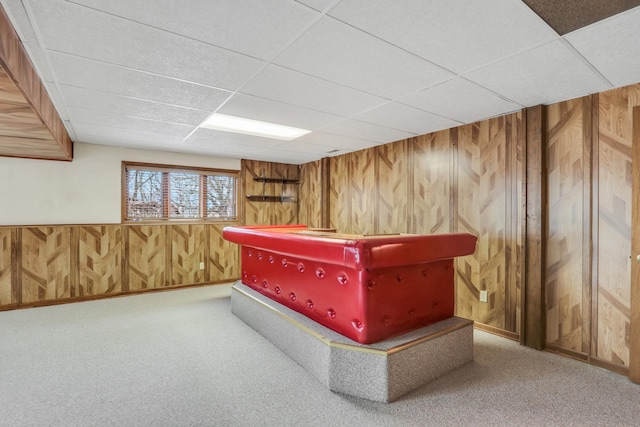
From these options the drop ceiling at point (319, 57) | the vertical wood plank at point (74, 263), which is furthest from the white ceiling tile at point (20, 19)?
the vertical wood plank at point (74, 263)

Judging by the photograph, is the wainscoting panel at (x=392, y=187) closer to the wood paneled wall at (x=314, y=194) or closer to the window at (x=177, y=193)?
the wood paneled wall at (x=314, y=194)

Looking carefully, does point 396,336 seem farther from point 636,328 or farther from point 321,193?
point 321,193

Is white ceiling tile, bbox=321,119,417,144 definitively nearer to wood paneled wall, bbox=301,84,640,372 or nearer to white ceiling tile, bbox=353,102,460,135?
white ceiling tile, bbox=353,102,460,135

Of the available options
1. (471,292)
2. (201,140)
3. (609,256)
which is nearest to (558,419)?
(609,256)

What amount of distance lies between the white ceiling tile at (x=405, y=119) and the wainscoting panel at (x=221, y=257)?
143 inches

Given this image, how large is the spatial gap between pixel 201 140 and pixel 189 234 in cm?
183

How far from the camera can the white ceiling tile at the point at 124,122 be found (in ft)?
11.0

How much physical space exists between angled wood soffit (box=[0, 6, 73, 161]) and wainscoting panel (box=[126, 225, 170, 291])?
1.52 metres

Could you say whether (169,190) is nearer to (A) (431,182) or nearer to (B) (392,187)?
(B) (392,187)

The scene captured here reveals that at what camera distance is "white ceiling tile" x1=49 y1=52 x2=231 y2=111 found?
2240 millimetres

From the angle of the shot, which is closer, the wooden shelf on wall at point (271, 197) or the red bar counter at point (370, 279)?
the red bar counter at point (370, 279)

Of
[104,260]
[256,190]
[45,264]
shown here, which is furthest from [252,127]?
[45,264]

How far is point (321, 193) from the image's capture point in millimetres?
6023

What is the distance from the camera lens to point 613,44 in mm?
1949
